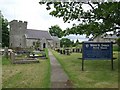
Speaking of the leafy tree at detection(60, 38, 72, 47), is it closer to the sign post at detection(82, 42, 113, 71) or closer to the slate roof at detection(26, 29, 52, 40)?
the slate roof at detection(26, 29, 52, 40)

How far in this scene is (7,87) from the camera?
9.53 metres

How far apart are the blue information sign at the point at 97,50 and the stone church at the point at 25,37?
6667 cm

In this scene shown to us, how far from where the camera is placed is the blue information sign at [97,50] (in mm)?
14680

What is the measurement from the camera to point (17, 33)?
282ft

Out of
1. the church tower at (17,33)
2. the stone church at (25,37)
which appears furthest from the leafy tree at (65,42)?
the church tower at (17,33)

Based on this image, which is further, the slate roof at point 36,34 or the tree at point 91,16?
the slate roof at point 36,34

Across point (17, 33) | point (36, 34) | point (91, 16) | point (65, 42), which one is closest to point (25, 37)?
point (17, 33)

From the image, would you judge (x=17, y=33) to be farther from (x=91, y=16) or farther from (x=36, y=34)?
(x=91, y=16)

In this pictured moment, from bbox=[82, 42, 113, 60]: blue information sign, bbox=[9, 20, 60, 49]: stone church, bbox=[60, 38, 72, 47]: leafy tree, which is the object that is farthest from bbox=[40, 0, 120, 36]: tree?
bbox=[60, 38, 72, 47]: leafy tree

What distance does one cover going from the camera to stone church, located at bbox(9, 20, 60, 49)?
3302 inches

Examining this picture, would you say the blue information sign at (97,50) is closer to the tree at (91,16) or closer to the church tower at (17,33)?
the tree at (91,16)

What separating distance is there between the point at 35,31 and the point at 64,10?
75.8m

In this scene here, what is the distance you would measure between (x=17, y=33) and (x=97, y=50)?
7309cm

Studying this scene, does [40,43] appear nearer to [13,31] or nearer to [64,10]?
[13,31]
